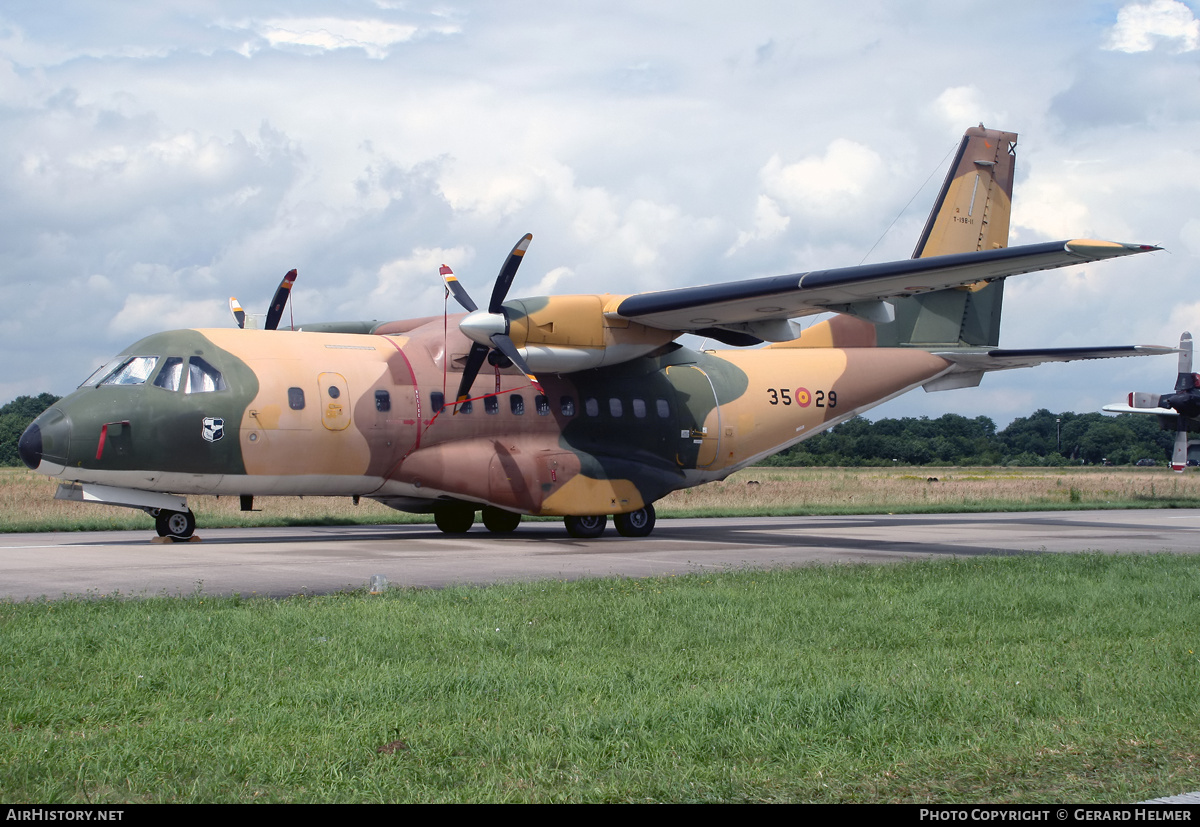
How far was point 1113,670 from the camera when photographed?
744 cm

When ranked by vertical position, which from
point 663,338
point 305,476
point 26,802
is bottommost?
point 26,802

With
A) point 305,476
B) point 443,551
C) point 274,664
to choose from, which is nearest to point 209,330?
point 305,476

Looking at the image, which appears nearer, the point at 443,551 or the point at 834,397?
the point at 443,551

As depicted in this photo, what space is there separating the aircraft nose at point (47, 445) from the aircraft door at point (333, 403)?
379cm

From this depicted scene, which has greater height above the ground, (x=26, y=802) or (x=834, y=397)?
(x=834, y=397)

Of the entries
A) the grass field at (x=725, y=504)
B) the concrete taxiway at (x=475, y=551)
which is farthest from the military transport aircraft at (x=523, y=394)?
the grass field at (x=725, y=504)

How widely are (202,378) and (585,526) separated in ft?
24.2

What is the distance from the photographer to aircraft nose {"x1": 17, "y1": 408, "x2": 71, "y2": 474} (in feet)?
52.3

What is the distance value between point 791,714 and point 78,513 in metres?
23.9

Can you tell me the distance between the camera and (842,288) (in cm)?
1670

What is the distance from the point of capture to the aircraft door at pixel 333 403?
57.4 feet

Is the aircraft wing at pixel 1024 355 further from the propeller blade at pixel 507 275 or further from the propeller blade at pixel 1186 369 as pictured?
the propeller blade at pixel 1186 369
